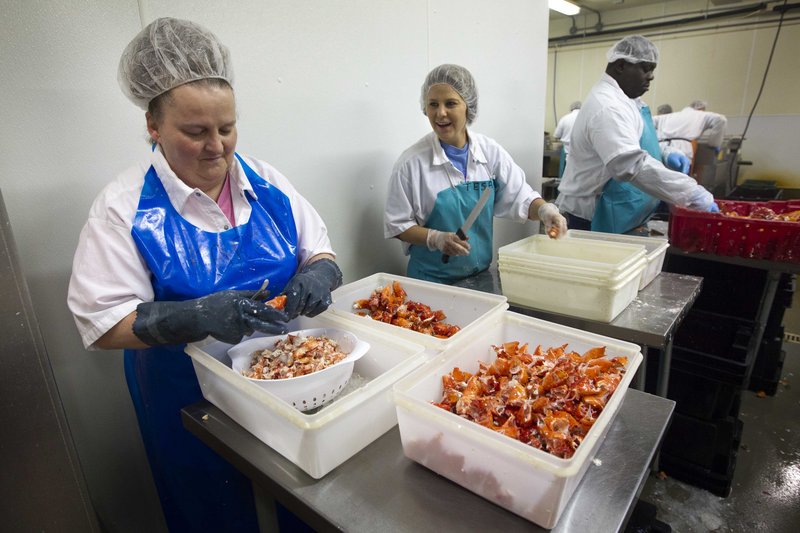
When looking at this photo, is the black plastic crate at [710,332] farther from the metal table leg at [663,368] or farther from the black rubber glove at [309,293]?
the black rubber glove at [309,293]

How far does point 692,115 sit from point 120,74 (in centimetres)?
821

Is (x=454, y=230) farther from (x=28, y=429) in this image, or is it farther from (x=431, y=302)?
(x=28, y=429)

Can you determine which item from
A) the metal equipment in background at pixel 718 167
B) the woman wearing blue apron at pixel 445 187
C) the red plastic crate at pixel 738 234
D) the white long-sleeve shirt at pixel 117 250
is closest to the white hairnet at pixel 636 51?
the red plastic crate at pixel 738 234

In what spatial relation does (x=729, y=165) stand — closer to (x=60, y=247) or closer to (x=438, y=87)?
(x=438, y=87)

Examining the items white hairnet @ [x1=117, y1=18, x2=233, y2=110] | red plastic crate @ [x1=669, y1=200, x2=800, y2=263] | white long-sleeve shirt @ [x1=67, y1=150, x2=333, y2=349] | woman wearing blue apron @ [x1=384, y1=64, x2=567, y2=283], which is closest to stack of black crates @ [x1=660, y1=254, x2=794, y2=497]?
red plastic crate @ [x1=669, y1=200, x2=800, y2=263]

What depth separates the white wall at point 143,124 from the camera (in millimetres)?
1319

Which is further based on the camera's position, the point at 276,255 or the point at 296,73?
the point at 296,73

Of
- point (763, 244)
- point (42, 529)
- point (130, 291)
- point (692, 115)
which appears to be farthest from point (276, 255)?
point (692, 115)

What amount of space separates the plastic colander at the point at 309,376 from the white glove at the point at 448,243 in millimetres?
840

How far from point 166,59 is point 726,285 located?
2973 mm

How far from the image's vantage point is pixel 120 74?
1.21 meters

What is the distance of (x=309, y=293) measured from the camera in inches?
50.3

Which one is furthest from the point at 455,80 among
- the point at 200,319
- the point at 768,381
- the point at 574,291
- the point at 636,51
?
the point at 768,381

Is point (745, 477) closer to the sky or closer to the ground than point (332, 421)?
closer to the ground
